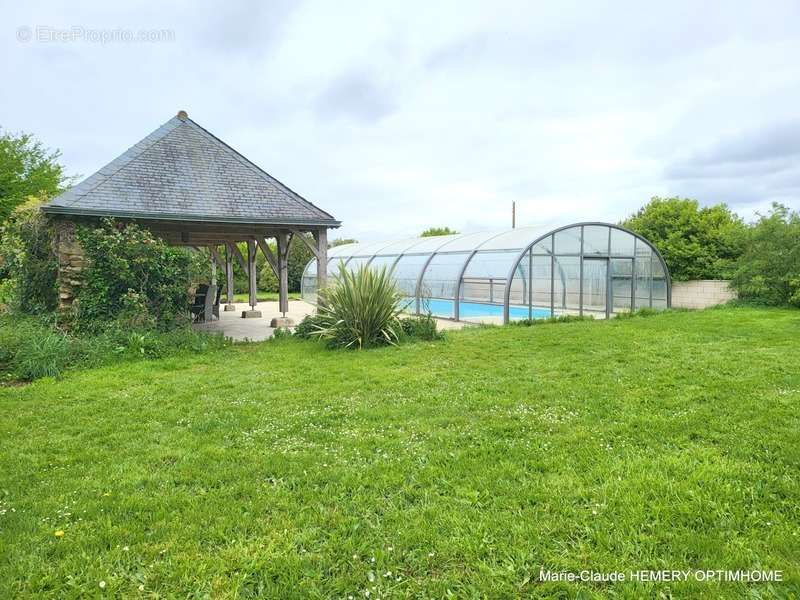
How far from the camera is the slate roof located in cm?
821

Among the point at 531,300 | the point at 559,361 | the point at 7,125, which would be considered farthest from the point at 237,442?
the point at 7,125

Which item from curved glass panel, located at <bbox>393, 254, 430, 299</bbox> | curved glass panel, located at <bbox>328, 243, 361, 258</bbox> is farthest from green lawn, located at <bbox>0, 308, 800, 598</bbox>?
curved glass panel, located at <bbox>328, 243, 361, 258</bbox>

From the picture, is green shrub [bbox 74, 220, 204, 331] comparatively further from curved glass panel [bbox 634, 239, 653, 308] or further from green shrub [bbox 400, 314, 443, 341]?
curved glass panel [bbox 634, 239, 653, 308]

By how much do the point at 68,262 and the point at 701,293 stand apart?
625 inches

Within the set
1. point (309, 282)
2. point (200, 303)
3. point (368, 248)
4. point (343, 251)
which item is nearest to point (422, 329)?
point (200, 303)

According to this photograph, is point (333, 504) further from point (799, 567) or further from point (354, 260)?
point (354, 260)

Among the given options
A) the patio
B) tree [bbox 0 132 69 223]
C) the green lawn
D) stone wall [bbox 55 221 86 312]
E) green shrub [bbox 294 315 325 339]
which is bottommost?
the green lawn

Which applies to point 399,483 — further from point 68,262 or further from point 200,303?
point 200,303

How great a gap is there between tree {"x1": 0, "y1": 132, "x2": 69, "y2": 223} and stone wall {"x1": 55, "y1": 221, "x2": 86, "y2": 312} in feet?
41.1

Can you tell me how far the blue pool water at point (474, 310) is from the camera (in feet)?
38.7

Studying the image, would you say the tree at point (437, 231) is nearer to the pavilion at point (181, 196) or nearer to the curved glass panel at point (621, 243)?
the curved glass panel at point (621, 243)

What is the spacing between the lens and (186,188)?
907cm

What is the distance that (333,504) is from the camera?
8.96ft

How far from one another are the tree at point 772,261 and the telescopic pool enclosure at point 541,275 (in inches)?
81.4
